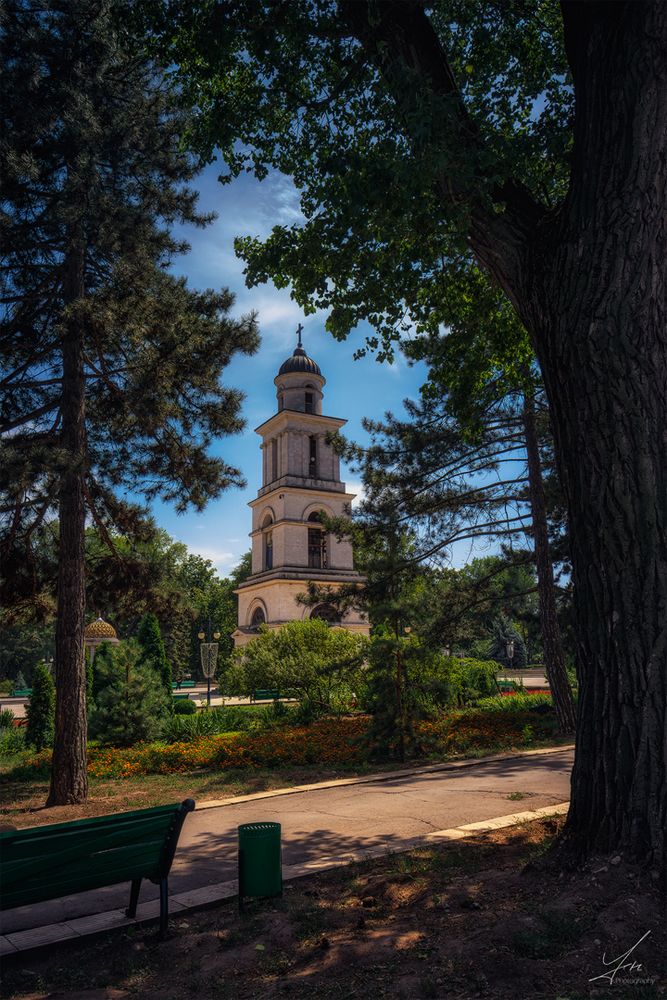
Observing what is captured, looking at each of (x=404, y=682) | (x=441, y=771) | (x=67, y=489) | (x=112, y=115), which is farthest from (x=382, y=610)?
(x=112, y=115)

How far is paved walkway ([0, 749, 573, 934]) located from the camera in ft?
17.7

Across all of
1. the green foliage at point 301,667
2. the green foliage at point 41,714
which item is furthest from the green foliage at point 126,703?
the green foliage at point 301,667

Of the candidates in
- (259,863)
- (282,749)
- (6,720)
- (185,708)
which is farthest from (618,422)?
(185,708)

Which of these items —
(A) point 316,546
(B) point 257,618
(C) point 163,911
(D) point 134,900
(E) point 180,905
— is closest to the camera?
(C) point 163,911

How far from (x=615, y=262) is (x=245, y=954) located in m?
5.21

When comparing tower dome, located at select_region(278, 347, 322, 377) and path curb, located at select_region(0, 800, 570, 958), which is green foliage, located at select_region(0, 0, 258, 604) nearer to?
path curb, located at select_region(0, 800, 570, 958)

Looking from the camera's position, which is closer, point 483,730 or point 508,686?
point 483,730

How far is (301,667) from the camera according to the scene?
789 inches

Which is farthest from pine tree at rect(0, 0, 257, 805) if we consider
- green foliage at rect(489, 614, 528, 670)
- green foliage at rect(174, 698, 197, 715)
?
green foliage at rect(489, 614, 528, 670)

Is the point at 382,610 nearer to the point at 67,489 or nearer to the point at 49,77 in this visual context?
the point at 67,489

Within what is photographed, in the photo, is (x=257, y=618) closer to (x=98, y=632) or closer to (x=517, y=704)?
(x=98, y=632)

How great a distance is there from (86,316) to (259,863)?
326 inches

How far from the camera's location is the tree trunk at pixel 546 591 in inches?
600

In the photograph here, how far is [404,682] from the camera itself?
1211 centimetres
